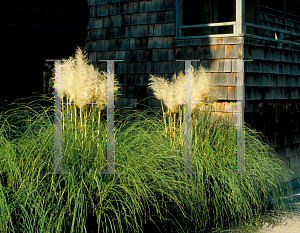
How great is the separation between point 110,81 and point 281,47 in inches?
152

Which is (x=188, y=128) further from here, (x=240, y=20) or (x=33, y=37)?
(x=33, y=37)

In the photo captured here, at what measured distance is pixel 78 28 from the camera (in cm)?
1159

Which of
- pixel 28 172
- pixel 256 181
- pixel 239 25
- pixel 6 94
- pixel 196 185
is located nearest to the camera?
pixel 28 172

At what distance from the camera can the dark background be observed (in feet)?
33.7

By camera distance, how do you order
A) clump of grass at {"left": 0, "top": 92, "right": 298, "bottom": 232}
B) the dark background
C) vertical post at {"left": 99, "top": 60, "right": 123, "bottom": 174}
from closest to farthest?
clump of grass at {"left": 0, "top": 92, "right": 298, "bottom": 232}, vertical post at {"left": 99, "top": 60, "right": 123, "bottom": 174}, the dark background

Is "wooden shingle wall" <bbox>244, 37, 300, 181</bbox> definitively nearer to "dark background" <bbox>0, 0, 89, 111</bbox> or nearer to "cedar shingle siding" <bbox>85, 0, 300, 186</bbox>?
"cedar shingle siding" <bbox>85, 0, 300, 186</bbox>

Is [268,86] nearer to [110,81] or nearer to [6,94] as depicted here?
[110,81]

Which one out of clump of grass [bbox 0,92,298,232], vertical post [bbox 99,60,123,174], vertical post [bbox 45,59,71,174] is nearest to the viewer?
clump of grass [bbox 0,92,298,232]

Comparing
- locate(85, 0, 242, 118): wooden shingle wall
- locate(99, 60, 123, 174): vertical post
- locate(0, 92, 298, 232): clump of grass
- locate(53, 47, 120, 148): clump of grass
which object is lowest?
locate(0, 92, 298, 232): clump of grass

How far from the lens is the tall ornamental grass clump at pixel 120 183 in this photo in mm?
4004

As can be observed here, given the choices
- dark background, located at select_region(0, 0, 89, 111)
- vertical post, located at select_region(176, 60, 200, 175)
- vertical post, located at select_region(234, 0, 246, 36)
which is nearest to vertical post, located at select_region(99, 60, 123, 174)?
vertical post, located at select_region(176, 60, 200, 175)

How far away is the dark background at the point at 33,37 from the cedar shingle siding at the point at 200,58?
77.6 inches

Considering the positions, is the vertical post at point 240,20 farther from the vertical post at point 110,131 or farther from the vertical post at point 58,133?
the vertical post at point 58,133

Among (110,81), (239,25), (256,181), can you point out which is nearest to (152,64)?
(239,25)
